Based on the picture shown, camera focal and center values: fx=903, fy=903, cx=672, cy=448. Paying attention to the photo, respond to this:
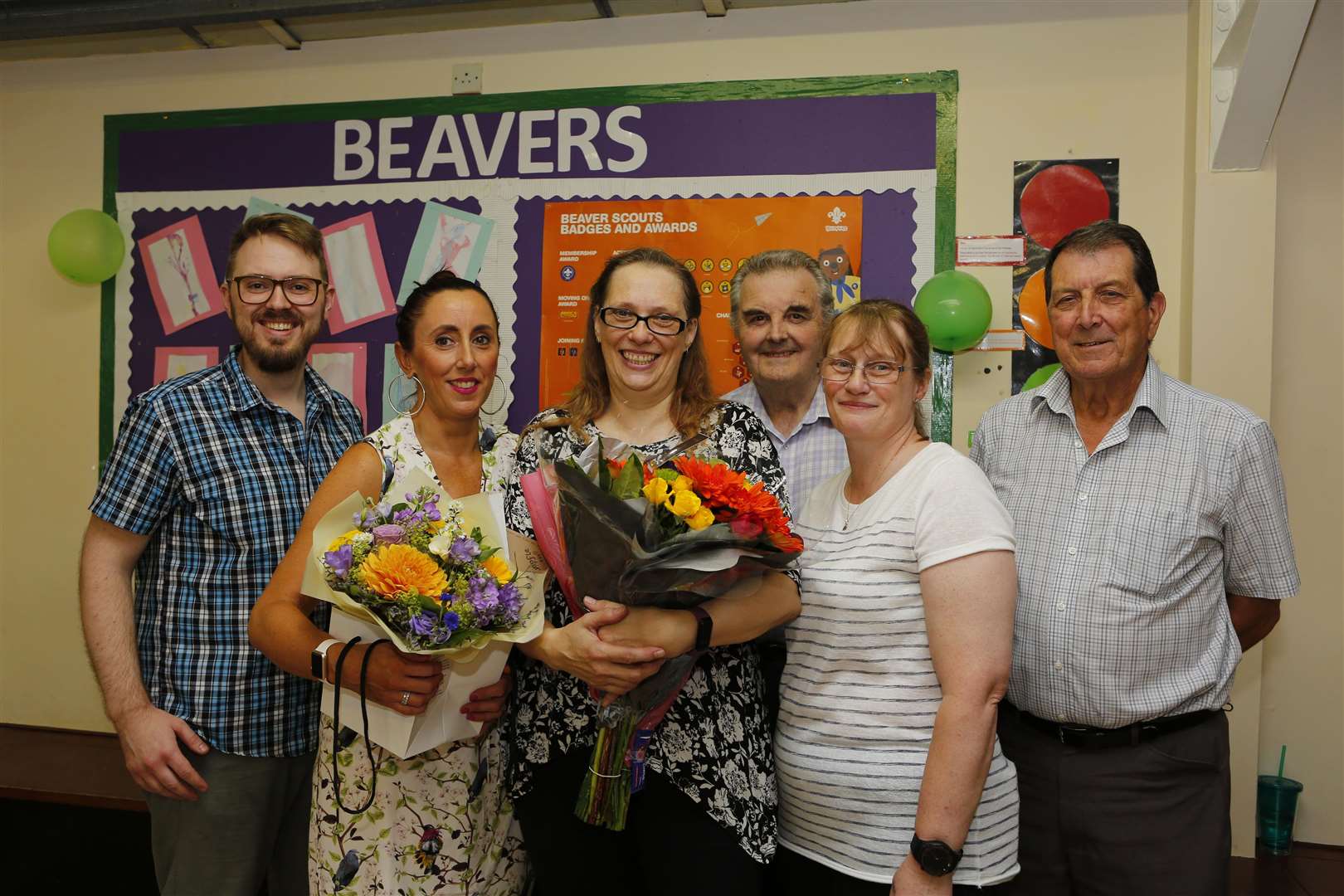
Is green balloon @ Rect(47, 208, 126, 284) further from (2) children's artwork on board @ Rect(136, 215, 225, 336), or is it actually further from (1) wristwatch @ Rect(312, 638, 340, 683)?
(1) wristwatch @ Rect(312, 638, 340, 683)

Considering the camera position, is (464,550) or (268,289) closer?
(464,550)

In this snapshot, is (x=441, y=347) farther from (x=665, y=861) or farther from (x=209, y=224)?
(x=209, y=224)

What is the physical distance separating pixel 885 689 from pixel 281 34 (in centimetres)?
363

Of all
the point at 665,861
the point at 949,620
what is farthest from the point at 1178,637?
the point at 665,861

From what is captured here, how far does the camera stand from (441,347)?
1.99 metres

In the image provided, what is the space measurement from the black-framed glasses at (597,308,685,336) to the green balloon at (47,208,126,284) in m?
3.07

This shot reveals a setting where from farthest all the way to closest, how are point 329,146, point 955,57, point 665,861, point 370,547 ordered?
point 329,146 < point 955,57 < point 665,861 < point 370,547

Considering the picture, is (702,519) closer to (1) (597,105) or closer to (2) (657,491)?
(2) (657,491)

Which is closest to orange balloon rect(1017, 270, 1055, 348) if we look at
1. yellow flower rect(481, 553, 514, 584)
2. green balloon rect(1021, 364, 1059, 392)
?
green balloon rect(1021, 364, 1059, 392)

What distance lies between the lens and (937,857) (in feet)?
4.90

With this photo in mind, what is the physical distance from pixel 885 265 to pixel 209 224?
2.86 m

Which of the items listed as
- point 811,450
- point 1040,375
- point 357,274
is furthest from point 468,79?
point 1040,375

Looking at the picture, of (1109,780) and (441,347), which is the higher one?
(441,347)

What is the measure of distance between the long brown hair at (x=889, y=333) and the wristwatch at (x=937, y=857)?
0.83 meters
